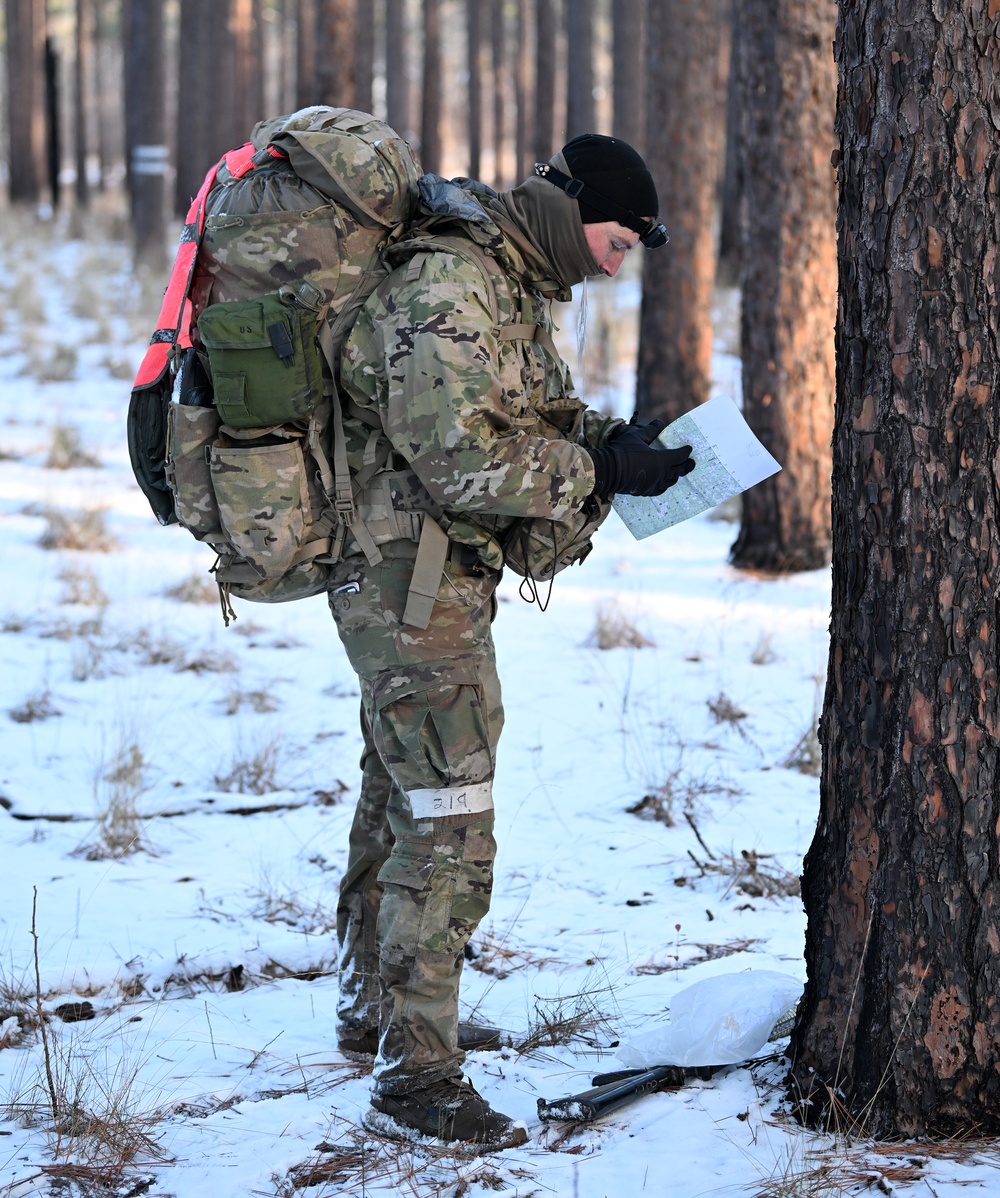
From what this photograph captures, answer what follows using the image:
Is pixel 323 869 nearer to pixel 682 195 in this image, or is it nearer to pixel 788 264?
pixel 788 264

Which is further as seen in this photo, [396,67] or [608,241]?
[396,67]

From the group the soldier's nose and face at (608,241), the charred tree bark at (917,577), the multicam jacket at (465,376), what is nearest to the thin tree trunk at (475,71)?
the soldier's nose and face at (608,241)

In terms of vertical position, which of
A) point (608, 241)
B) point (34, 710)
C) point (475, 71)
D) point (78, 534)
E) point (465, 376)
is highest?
point (475, 71)

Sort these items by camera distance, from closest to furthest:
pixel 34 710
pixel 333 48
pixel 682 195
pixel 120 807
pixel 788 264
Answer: pixel 120 807 < pixel 34 710 < pixel 788 264 < pixel 682 195 < pixel 333 48

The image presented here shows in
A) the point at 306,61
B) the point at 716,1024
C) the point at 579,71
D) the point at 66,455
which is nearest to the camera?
the point at 716,1024

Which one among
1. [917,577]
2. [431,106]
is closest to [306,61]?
[431,106]

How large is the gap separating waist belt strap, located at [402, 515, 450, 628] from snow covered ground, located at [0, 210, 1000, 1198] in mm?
1096

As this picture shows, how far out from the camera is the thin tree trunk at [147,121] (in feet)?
60.1

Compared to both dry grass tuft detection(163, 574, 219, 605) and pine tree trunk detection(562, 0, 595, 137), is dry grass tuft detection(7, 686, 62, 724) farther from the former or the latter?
pine tree trunk detection(562, 0, 595, 137)

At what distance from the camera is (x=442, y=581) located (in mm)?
2654

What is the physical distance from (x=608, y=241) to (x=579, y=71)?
59.5 ft

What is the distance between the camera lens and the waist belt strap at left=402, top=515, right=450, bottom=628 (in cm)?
260

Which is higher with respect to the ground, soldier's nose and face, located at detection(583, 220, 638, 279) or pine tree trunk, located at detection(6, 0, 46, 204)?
pine tree trunk, located at detection(6, 0, 46, 204)

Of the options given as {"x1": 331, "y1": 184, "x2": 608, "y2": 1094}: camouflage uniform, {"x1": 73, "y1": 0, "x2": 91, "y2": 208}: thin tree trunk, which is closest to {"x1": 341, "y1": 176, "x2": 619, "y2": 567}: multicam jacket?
{"x1": 331, "y1": 184, "x2": 608, "y2": 1094}: camouflage uniform
